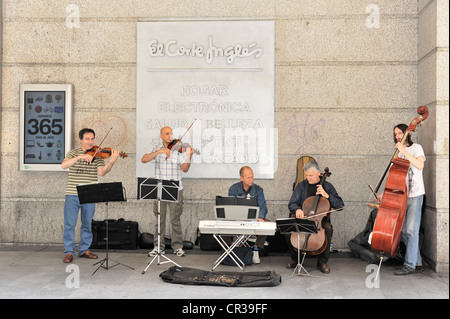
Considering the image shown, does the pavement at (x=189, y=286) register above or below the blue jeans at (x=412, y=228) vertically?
below

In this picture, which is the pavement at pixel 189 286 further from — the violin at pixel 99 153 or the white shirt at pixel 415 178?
the violin at pixel 99 153

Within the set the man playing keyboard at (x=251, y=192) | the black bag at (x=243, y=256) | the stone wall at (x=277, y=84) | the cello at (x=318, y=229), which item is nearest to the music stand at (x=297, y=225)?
the cello at (x=318, y=229)

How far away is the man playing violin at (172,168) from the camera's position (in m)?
6.77

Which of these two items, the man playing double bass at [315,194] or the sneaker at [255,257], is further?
the sneaker at [255,257]

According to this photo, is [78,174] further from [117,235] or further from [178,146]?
[178,146]

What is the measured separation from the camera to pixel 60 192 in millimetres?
7449

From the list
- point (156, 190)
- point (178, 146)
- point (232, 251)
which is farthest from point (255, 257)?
point (178, 146)

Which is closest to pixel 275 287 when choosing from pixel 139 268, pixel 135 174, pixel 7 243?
pixel 139 268

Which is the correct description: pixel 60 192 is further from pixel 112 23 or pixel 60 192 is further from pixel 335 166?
pixel 335 166

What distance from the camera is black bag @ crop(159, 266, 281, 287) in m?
5.16

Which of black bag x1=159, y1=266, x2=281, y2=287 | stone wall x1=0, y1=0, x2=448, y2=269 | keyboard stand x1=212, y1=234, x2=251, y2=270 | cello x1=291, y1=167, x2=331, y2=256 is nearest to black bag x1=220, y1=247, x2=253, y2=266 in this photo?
keyboard stand x1=212, y1=234, x2=251, y2=270

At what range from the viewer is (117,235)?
704 centimetres

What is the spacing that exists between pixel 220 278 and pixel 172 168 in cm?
199

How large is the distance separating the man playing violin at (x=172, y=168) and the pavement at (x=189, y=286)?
0.89 feet
